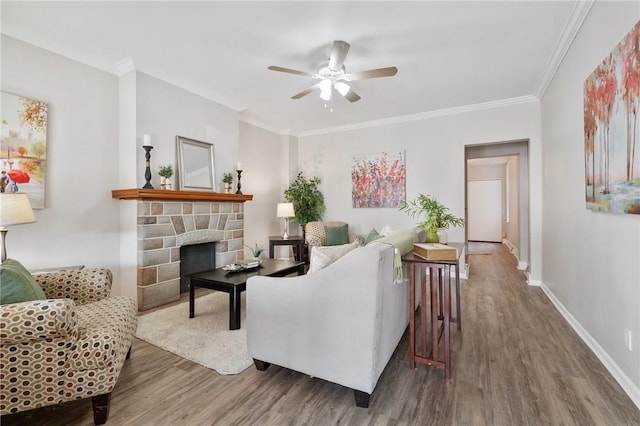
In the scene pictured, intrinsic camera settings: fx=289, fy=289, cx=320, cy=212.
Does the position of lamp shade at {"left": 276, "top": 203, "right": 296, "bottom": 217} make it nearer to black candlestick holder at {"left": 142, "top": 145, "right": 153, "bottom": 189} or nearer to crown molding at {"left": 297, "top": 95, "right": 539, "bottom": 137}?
crown molding at {"left": 297, "top": 95, "right": 539, "bottom": 137}

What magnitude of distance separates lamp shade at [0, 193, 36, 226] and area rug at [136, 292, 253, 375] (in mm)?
1311

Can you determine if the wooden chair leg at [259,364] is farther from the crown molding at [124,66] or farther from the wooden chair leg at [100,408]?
the crown molding at [124,66]

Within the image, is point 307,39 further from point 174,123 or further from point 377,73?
point 174,123

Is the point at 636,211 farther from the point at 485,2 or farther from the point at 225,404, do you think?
the point at 225,404

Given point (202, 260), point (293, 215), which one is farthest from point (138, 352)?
point (293, 215)

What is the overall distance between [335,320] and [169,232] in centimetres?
272

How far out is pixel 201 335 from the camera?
2607mm

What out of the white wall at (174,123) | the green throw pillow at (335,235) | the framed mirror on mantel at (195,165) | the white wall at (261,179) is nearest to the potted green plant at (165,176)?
the white wall at (174,123)

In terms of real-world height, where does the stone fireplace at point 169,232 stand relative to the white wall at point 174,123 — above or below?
below

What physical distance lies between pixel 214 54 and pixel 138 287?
2.72m

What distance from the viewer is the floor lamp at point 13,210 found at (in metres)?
1.93

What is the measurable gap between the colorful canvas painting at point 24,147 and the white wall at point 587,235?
4.69 m

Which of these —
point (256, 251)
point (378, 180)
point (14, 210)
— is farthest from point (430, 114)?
point (14, 210)

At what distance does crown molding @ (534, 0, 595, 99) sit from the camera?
7.60ft
